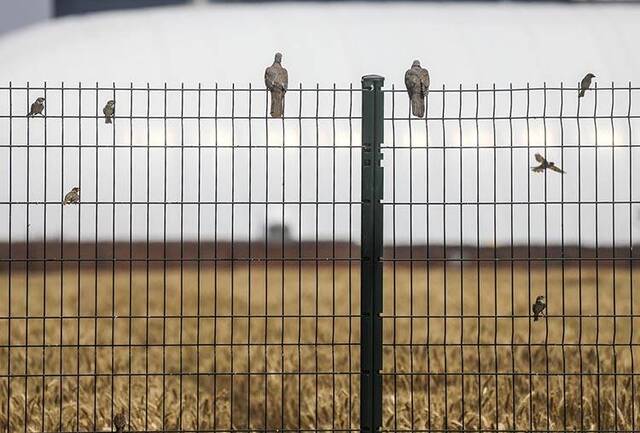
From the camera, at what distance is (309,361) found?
12.0 metres

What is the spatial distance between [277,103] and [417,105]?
77cm

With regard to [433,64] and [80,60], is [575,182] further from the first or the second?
[80,60]

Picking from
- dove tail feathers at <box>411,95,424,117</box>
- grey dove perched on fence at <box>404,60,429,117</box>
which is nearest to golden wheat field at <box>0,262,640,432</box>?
dove tail feathers at <box>411,95,424,117</box>

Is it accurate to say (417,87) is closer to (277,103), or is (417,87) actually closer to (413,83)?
(413,83)

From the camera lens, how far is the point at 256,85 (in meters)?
23.1

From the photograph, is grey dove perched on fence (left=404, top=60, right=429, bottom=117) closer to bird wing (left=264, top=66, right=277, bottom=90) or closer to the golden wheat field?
bird wing (left=264, top=66, right=277, bottom=90)

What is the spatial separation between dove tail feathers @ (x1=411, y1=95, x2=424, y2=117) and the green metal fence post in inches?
10.6

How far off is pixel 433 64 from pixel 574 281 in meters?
5.17

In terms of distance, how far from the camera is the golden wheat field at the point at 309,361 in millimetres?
7312

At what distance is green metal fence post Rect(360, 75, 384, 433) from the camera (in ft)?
23.2

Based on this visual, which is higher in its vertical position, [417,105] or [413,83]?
[413,83]

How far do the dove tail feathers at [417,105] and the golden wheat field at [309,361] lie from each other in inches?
35.3

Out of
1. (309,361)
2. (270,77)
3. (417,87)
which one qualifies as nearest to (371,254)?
(417,87)

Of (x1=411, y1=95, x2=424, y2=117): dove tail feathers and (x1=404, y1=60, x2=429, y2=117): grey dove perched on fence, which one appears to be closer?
(x1=411, y1=95, x2=424, y2=117): dove tail feathers
